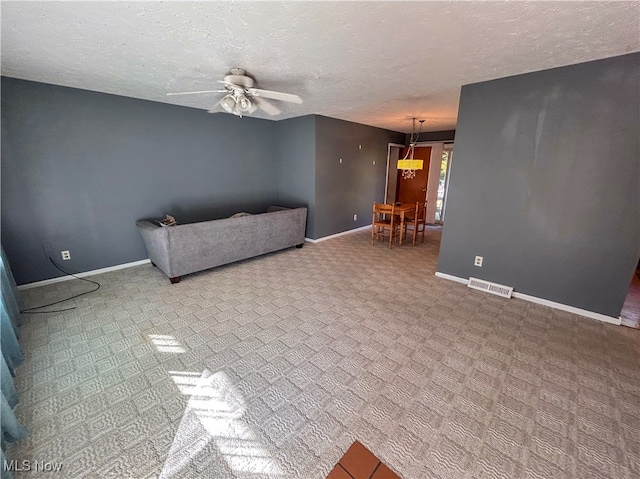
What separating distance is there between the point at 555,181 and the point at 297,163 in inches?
145

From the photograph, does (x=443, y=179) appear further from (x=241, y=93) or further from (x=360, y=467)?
(x=360, y=467)

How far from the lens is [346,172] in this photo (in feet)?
16.9

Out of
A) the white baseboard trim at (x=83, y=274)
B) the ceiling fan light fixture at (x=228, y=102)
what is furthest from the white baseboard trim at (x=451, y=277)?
the white baseboard trim at (x=83, y=274)

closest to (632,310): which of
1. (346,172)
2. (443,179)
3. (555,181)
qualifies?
(555,181)

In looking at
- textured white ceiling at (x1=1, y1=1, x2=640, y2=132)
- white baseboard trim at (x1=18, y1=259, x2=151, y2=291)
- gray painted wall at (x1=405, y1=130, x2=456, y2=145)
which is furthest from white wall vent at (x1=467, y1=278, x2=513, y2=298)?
white baseboard trim at (x1=18, y1=259, x2=151, y2=291)

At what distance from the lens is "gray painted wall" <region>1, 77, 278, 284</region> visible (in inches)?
108

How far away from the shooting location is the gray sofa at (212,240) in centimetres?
296

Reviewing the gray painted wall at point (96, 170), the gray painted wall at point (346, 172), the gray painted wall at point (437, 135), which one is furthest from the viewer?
the gray painted wall at point (437, 135)

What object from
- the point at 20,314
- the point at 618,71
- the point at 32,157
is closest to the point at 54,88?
the point at 32,157

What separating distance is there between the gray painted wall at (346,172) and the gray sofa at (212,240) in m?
0.95

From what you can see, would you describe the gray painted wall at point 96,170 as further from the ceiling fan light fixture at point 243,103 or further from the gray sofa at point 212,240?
the ceiling fan light fixture at point 243,103

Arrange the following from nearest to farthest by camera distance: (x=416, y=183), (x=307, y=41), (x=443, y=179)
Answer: (x=307, y=41) → (x=443, y=179) → (x=416, y=183)

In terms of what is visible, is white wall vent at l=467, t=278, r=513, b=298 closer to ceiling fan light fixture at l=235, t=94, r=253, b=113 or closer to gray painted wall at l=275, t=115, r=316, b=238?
gray painted wall at l=275, t=115, r=316, b=238

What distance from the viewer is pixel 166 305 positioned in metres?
2.60
